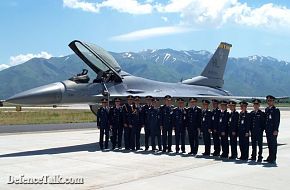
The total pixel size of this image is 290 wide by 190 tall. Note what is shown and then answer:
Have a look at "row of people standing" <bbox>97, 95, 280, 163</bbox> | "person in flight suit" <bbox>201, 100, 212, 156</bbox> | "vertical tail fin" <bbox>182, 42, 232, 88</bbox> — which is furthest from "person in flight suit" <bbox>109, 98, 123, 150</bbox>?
"vertical tail fin" <bbox>182, 42, 232, 88</bbox>

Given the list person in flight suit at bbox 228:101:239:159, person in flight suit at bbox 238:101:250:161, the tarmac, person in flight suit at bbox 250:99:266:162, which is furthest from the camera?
person in flight suit at bbox 228:101:239:159

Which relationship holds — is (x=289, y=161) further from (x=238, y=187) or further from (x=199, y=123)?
(x=238, y=187)

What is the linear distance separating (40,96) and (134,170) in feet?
17.3

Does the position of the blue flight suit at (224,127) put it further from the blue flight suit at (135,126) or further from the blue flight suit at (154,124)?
the blue flight suit at (135,126)

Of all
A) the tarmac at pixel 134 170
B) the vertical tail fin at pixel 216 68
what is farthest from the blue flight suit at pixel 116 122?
the vertical tail fin at pixel 216 68

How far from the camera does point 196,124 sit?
10938 millimetres

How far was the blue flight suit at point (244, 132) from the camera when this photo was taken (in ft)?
32.6

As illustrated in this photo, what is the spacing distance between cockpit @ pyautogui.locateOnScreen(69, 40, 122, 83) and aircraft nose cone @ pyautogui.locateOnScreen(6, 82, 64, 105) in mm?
1653

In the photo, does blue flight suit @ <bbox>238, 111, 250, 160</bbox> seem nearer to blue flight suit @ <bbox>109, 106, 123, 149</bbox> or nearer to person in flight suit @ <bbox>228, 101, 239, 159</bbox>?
person in flight suit @ <bbox>228, 101, 239, 159</bbox>

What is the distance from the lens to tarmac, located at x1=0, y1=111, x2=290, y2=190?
6836 millimetres

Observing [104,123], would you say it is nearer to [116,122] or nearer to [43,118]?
[116,122]

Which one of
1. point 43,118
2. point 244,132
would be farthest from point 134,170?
point 43,118

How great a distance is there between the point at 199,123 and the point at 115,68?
5.19 m

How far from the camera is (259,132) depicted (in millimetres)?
9820
